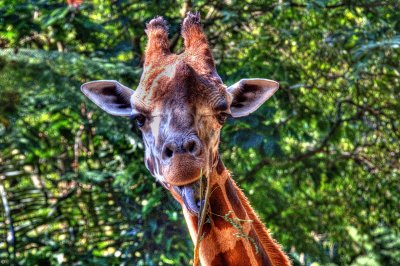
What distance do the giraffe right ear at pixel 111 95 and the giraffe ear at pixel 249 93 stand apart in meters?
0.64

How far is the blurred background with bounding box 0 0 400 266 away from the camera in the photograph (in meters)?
8.88

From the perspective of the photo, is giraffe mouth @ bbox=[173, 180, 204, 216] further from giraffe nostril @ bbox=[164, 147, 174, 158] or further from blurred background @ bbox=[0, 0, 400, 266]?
blurred background @ bbox=[0, 0, 400, 266]

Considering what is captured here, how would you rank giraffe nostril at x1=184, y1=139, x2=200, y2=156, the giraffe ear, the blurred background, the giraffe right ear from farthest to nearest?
1. the blurred background
2. the giraffe right ear
3. the giraffe ear
4. giraffe nostril at x1=184, y1=139, x2=200, y2=156

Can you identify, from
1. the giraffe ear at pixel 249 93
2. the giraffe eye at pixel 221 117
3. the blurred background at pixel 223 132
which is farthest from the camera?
the blurred background at pixel 223 132

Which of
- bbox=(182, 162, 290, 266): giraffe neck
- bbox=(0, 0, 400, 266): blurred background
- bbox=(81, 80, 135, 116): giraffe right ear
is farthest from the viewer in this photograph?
bbox=(0, 0, 400, 266): blurred background

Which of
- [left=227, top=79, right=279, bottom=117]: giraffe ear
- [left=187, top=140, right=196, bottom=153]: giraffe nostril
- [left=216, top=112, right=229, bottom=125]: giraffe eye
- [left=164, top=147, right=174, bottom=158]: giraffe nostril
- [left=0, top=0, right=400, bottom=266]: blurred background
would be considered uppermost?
Answer: [left=187, top=140, right=196, bottom=153]: giraffe nostril

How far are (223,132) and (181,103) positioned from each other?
16.6 feet

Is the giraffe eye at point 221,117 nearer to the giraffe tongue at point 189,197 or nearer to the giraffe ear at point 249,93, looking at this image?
the giraffe ear at point 249,93

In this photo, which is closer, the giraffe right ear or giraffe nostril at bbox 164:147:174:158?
giraffe nostril at bbox 164:147:174:158

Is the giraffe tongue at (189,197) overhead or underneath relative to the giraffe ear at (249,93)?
underneath

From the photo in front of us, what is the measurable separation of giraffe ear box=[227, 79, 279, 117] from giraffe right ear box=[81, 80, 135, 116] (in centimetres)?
64

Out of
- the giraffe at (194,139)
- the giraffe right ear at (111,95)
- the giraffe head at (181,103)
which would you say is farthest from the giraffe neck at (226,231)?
the giraffe right ear at (111,95)

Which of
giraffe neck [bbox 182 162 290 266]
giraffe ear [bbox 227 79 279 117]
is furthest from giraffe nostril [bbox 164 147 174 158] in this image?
giraffe ear [bbox 227 79 279 117]

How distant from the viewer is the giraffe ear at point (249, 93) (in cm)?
473
